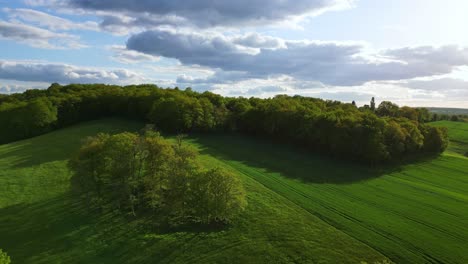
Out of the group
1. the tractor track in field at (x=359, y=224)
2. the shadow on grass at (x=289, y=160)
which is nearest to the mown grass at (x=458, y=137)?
the shadow on grass at (x=289, y=160)

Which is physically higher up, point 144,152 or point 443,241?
point 144,152

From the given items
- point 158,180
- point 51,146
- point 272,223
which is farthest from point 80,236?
point 51,146

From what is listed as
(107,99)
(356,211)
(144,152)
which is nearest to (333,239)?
(356,211)

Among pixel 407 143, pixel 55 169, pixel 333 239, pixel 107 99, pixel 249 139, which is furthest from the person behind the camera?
pixel 107 99

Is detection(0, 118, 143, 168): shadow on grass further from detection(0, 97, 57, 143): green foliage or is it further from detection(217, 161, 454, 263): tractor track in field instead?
detection(217, 161, 454, 263): tractor track in field

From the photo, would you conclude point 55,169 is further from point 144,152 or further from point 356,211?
point 356,211

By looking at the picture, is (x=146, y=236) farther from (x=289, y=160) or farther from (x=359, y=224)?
(x=289, y=160)
